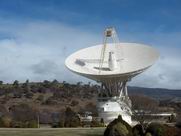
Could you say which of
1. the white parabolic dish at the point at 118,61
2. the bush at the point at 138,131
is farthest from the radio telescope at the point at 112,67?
the bush at the point at 138,131

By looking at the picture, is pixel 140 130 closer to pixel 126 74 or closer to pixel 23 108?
pixel 126 74

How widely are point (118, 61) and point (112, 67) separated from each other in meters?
1.84

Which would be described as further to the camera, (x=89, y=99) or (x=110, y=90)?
(x=89, y=99)

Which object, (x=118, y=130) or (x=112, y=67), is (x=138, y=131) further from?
(x=112, y=67)

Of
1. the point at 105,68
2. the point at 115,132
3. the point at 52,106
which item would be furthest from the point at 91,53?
the point at 52,106

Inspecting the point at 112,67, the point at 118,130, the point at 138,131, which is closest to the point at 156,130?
the point at 138,131

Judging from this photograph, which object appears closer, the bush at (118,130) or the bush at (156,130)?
the bush at (156,130)

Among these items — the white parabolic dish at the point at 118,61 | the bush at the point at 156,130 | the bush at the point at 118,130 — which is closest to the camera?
the bush at the point at 156,130

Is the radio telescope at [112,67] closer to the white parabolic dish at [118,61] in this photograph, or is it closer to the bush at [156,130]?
the white parabolic dish at [118,61]

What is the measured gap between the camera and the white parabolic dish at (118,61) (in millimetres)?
78688

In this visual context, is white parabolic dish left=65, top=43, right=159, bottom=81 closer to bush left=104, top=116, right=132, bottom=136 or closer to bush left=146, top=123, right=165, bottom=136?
bush left=104, top=116, right=132, bottom=136

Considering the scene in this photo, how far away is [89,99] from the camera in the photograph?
17850 cm

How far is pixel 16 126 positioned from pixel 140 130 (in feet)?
112

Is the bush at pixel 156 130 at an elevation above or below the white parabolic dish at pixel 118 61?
below
